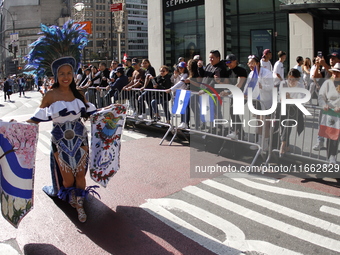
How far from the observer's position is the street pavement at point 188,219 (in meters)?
4.04

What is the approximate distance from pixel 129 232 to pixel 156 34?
19576mm

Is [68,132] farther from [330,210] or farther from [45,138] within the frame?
[45,138]

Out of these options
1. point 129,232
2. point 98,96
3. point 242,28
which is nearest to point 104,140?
point 129,232

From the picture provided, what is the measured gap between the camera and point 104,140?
5000 millimetres

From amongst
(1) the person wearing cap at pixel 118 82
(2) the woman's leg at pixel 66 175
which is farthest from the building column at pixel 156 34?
(2) the woman's leg at pixel 66 175

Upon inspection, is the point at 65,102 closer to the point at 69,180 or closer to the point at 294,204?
the point at 69,180

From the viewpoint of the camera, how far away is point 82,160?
4.83 m

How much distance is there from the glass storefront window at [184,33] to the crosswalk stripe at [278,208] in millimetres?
15254

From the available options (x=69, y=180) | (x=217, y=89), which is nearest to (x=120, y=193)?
(x=69, y=180)

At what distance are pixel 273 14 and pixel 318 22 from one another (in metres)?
2.27

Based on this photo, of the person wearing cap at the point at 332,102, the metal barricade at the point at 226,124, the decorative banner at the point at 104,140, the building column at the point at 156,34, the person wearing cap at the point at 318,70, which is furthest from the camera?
the building column at the point at 156,34

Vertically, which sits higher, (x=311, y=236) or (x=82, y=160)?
(x=82, y=160)

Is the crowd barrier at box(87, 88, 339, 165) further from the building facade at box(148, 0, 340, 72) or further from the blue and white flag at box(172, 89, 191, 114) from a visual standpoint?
the building facade at box(148, 0, 340, 72)

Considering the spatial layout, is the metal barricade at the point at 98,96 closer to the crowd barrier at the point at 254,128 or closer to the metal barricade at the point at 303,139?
the crowd barrier at the point at 254,128
